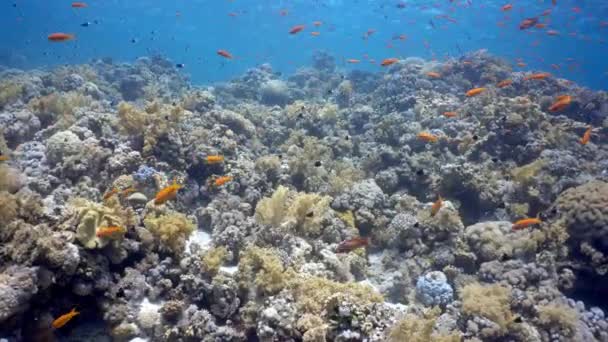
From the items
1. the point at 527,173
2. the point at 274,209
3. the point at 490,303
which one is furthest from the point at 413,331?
the point at 527,173

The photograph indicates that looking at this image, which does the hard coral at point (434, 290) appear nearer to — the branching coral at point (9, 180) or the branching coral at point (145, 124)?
the branching coral at point (145, 124)

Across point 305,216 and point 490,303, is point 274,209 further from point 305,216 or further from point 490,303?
point 490,303

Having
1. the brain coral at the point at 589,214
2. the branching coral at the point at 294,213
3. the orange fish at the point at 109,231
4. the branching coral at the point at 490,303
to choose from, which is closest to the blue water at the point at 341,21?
the brain coral at the point at 589,214

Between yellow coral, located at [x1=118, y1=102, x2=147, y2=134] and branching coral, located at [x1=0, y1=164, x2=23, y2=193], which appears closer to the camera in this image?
branching coral, located at [x1=0, y1=164, x2=23, y2=193]

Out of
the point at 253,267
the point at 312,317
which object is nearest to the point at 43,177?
the point at 253,267

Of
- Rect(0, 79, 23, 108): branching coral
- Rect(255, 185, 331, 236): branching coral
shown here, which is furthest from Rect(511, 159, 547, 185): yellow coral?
Rect(0, 79, 23, 108): branching coral

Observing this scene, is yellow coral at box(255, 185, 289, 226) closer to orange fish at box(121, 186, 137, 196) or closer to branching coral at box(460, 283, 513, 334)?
orange fish at box(121, 186, 137, 196)

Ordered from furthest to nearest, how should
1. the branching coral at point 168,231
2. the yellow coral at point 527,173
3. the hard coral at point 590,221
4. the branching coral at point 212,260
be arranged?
the yellow coral at point 527,173
the hard coral at point 590,221
the branching coral at point 168,231
the branching coral at point 212,260

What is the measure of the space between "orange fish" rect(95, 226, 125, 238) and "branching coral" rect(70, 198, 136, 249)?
0.08ft

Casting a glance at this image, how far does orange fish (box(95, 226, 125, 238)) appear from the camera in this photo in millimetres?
6141

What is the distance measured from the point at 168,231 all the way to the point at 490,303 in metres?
6.22

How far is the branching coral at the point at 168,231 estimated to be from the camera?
7.49 metres

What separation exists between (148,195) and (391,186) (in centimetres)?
733

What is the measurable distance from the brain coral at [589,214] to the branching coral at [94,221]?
32.3 ft
